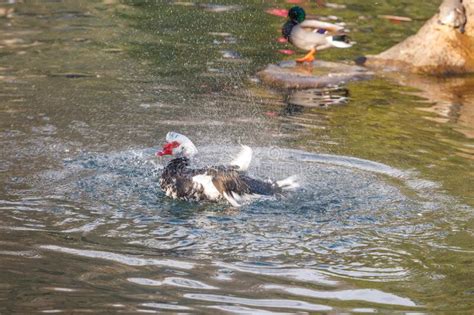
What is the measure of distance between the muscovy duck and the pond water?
0.11 metres

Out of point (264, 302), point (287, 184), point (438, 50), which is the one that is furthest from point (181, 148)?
point (438, 50)

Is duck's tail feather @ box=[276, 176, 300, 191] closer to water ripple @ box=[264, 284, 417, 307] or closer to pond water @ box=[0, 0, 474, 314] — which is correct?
pond water @ box=[0, 0, 474, 314]

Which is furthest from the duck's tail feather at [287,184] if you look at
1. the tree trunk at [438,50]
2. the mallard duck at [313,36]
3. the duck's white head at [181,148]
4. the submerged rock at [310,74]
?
the tree trunk at [438,50]

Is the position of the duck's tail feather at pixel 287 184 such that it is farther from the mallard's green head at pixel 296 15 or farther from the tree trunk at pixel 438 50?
the mallard's green head at pixel 296 15

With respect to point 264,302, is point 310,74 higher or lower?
lower

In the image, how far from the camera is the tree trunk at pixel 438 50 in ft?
46.6

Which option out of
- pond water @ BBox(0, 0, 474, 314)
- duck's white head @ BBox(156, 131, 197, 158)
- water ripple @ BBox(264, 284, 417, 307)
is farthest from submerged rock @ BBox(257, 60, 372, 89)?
water ripple @ BBox(264, 284, 417, 307)

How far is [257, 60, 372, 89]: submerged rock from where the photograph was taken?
42.7 ft

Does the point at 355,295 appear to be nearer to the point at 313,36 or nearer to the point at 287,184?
the point at 287,184

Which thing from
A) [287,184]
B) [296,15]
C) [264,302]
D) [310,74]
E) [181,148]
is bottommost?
[310,74]

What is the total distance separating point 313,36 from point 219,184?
22.9 feet

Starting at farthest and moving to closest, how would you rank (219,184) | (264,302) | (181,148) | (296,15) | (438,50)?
(296,15), (438,50), (181,148), (219,184), (264,302)

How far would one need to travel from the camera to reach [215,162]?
30.3 feet

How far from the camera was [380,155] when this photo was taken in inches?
378
